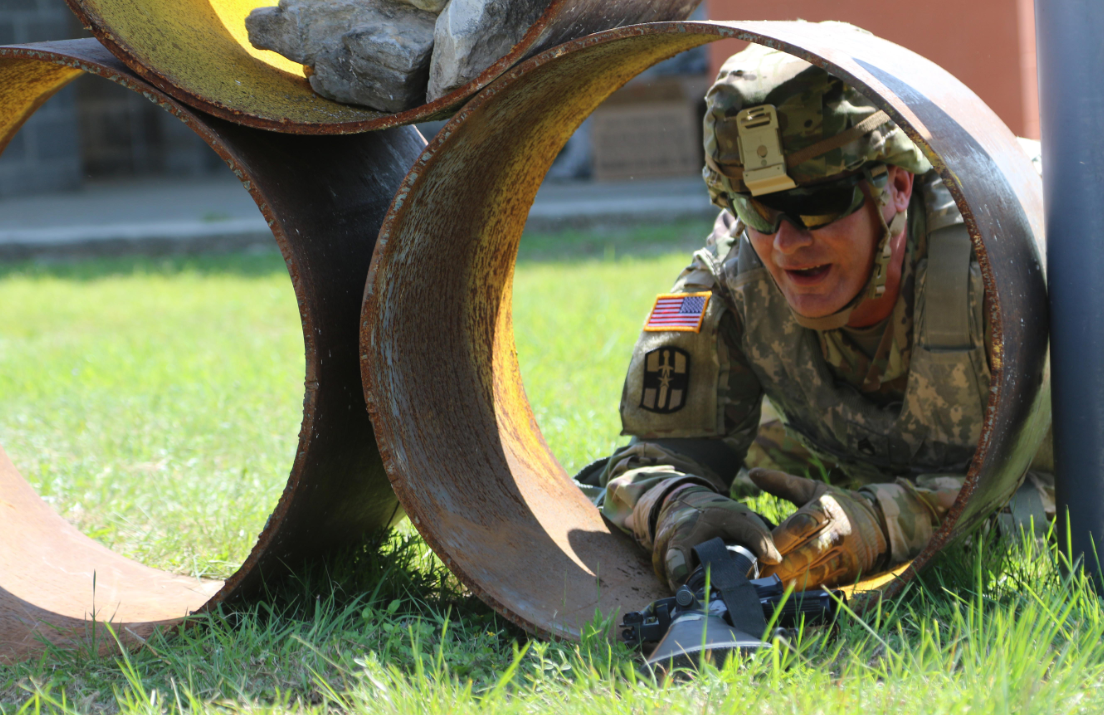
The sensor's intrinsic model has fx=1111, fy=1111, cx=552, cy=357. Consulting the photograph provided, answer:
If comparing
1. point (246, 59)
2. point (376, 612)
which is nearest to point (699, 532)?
point (376, 612)

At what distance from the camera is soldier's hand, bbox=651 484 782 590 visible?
2.03m

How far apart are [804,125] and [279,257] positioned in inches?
262

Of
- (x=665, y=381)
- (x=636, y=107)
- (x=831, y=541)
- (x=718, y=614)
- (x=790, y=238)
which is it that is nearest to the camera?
(x=718, y=614)

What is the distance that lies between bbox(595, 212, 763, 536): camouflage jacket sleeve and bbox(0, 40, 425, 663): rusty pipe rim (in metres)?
0.52

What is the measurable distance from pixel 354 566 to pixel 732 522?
79 centimetres

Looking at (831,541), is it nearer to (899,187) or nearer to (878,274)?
(878,274)

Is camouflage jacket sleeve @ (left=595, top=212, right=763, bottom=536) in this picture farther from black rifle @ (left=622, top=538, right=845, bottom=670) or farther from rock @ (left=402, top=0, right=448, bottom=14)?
rock @ (left=402, top=0, right=448, bottom=14)

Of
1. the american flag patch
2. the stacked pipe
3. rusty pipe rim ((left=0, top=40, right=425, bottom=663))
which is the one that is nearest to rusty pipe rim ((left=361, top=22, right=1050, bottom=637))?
the stacked pipe

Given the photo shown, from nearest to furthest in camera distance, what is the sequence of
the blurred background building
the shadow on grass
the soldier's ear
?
the soldier's ear
the blurred background building
the shadow on grass

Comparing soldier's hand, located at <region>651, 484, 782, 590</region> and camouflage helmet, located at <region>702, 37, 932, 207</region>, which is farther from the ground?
camouflage helmet, located at <region>702, 37, 932, 207</region>

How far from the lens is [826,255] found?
2332 mm

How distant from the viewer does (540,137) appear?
88.7 inches

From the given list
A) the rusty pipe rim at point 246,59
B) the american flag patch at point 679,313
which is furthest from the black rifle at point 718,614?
the rusty pipe rim at point 246,59

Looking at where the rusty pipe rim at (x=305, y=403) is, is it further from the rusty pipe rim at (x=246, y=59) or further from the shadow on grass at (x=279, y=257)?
the shadow on grass at (x=279, y=257)
